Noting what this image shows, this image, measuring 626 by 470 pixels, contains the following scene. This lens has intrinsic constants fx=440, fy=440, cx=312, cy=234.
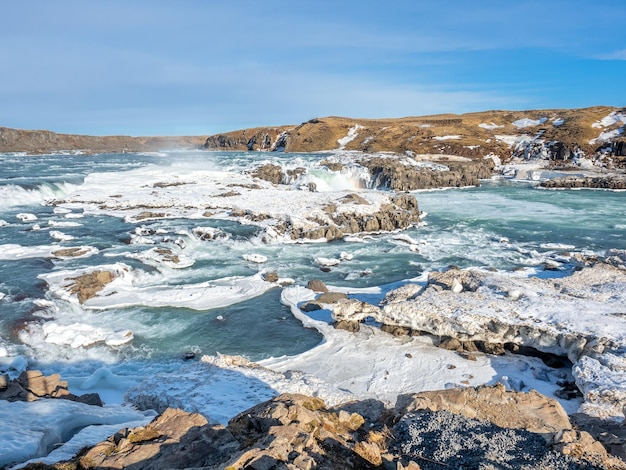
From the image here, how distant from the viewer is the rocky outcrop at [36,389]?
31.4ft

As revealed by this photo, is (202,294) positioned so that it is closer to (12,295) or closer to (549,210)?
(12,295)

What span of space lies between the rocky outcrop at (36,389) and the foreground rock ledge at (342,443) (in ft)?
12.9

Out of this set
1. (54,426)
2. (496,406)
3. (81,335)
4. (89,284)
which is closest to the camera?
(496,406)

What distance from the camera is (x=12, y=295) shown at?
59.3 feet

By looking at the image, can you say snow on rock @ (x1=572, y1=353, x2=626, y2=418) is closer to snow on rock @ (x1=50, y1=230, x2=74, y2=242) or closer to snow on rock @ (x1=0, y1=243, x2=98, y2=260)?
snow on rock @ (x1=0, y1=243, x2=98, y2=260)

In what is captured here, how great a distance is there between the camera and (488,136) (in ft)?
319

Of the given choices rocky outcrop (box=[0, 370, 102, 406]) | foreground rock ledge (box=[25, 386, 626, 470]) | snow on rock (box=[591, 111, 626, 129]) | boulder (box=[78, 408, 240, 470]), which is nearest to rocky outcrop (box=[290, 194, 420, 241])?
rocky outcrop (box=[0, 370, 102, 406])

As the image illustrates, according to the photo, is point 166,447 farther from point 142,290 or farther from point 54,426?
point 142,290

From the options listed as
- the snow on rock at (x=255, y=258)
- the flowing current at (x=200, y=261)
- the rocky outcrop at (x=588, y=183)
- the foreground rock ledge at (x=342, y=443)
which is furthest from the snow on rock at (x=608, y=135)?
the foreground rock ledge at (x=342, y=443)

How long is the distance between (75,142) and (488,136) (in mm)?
130207

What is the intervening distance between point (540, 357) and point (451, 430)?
8.86 m

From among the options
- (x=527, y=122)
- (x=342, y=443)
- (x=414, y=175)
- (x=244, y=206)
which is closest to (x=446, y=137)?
(x=527, y=122)

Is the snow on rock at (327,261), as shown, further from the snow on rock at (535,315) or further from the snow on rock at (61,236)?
the snow on rock at (61,236)

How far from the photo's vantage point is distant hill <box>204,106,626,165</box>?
265ft
